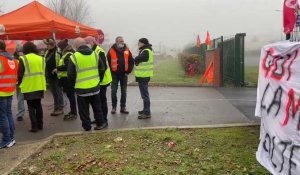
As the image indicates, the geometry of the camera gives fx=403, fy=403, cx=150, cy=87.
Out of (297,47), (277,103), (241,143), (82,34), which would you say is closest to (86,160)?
(241,143)

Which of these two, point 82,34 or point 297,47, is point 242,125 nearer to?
point 297,47

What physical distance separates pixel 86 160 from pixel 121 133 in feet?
4.81

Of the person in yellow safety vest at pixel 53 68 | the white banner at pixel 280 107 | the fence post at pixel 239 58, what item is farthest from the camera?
the fence post at pixel 239 58

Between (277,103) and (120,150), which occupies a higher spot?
(277,103)

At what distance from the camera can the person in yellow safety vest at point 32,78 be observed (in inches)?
308

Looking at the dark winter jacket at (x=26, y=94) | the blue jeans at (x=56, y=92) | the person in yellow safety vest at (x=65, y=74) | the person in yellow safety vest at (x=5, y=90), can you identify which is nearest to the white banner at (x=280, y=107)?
the person in yellow safety vest at (x=5, y=90)

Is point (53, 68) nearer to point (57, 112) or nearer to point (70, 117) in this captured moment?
point (57, 112)

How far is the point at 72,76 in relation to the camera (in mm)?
7207

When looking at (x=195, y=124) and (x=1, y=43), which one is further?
(x=195, y=124)

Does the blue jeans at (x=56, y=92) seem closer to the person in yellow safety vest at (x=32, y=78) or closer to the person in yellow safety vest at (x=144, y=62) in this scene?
the person in yellow safety vest at (x=32, y=78)

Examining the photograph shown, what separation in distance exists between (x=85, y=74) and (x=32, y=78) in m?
1.33

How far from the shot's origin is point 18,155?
254 inches

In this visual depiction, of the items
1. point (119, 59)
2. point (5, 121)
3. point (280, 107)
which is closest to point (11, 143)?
point (5, 121)

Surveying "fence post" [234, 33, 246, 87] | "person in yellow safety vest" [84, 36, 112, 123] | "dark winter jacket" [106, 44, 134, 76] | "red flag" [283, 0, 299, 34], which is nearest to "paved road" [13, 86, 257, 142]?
"person in yellow safety vest" [84, 36, 112, 123]
